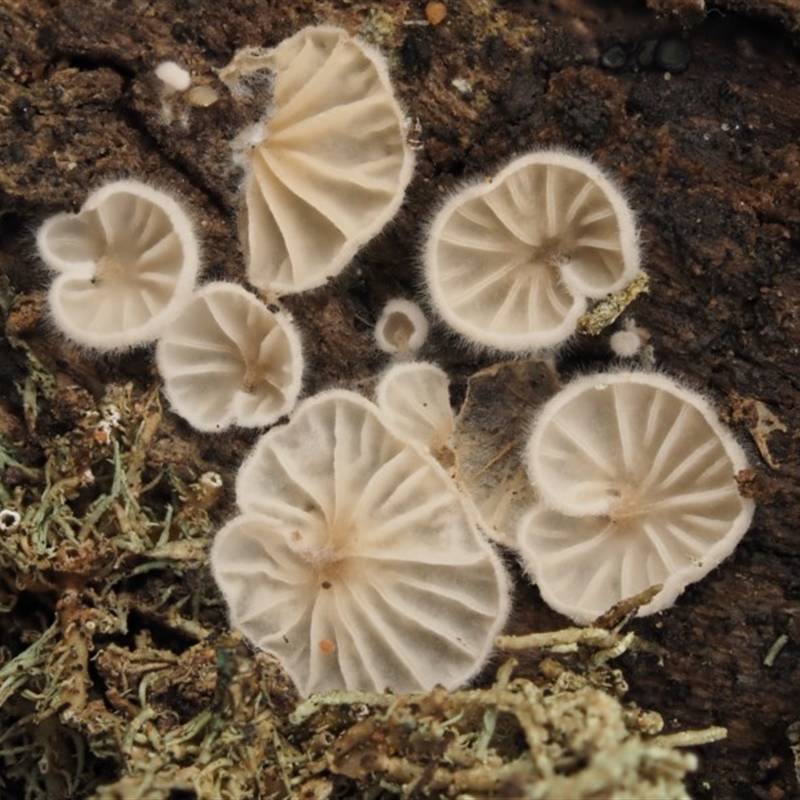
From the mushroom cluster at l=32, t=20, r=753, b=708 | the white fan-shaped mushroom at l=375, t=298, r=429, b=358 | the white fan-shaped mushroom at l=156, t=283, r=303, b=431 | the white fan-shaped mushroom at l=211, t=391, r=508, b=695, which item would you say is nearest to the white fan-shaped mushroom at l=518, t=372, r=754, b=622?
the mushroom cluster at l=32, t=20, r=753, b=708

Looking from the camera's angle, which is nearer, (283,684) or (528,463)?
(283,684)

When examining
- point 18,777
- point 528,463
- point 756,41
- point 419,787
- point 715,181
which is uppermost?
point 756,41

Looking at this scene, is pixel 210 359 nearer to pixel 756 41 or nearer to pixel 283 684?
pixel 283 684

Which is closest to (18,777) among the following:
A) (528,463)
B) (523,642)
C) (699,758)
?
(523,642)

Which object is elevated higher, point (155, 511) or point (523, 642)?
point (523, 642)

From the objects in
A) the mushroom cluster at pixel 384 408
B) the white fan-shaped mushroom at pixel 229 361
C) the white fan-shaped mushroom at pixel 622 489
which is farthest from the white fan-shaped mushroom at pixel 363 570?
the white fan-shaped mushroom at pixel 622 489

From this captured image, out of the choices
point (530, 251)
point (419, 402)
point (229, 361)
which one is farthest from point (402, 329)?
point (229, 361)
